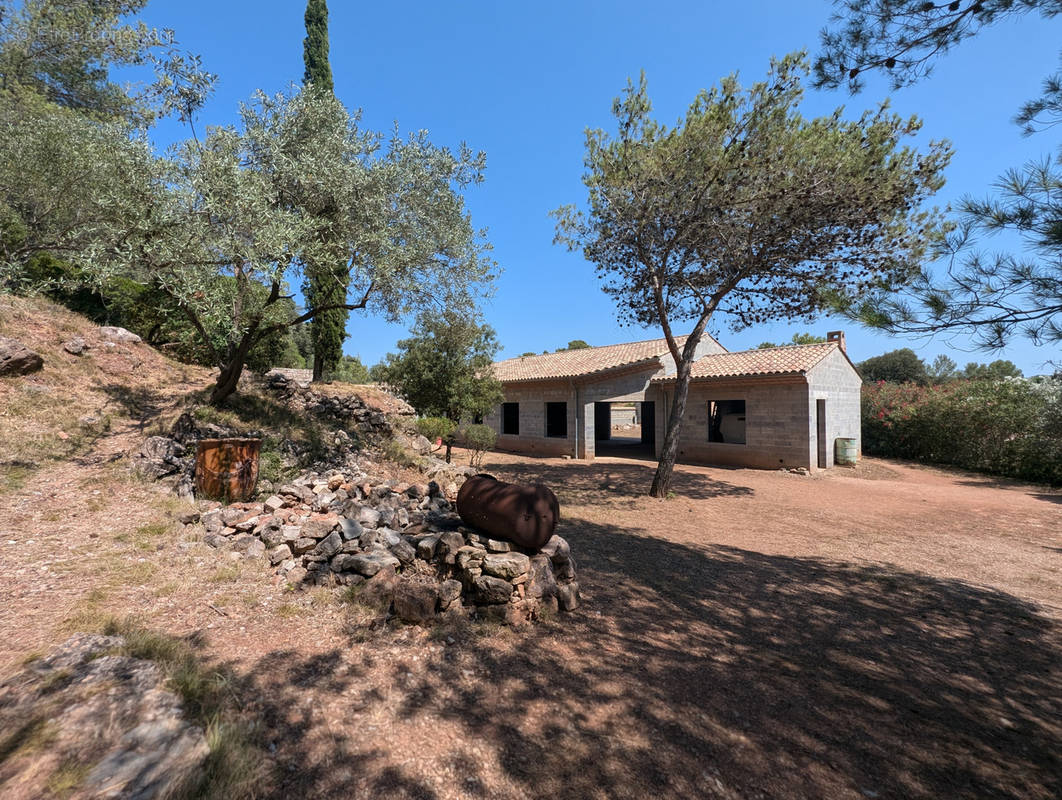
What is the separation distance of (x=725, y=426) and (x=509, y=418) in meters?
9.99

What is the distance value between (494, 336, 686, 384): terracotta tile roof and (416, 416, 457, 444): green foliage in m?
5.44

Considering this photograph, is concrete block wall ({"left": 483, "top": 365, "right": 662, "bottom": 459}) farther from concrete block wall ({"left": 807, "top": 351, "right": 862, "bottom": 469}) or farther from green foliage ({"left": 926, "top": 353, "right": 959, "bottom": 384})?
green foliage ({"left": 926, "top": 353, "right": 959, "bottom": 384})

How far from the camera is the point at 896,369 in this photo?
119ft

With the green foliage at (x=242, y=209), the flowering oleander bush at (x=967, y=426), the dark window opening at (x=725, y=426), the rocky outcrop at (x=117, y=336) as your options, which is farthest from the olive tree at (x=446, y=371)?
the flowering oleander bush at (x=967, y=426)

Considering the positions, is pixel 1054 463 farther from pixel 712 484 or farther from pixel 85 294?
pixel 85 294

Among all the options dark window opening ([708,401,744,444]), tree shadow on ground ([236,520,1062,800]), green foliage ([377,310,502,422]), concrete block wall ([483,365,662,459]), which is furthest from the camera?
dark window opening ([708,401,744,444])

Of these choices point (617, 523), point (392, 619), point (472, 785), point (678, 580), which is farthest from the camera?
point (617, 523)

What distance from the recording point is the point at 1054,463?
13039 millimetres

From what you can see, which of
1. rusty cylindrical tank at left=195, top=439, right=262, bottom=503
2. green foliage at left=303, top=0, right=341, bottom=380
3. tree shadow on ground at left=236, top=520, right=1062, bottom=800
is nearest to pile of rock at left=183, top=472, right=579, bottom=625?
tree shadow on ground at left=236, top=520, right=1062, bottom=800

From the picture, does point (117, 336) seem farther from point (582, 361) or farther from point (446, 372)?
point (582, 361)

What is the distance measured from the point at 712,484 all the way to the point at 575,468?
14.1 ft

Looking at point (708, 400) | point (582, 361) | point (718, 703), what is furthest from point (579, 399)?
point (718, 703)

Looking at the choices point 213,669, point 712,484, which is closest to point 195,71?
point 213,669

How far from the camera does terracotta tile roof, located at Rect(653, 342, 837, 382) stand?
1434 centimetres
